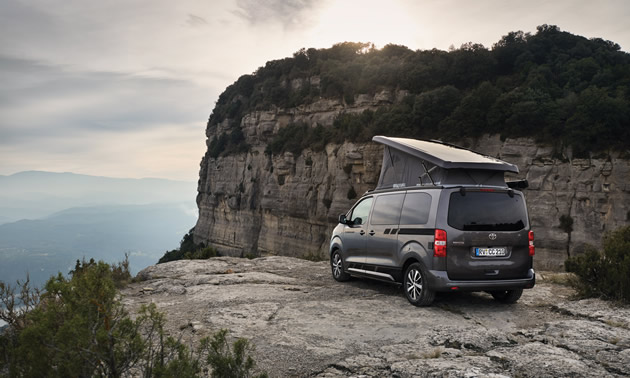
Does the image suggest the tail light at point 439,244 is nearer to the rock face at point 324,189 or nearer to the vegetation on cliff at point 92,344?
the vegetation on cliff at point 92,344

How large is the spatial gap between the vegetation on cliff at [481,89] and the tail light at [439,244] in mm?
26403

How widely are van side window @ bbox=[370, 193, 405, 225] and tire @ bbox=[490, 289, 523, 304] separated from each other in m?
2.11

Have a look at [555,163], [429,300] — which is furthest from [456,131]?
[429,300]

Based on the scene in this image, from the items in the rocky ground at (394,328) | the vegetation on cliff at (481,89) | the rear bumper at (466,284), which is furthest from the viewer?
the vegetation on cliff at (481,89)

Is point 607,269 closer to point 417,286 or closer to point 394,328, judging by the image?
point 417,286

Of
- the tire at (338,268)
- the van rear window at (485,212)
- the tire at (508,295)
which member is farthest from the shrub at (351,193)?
the van rear window at (485,212)

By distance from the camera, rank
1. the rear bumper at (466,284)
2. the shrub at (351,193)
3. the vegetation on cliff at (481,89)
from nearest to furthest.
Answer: the rear bumper at (466,284) → the vegetation on cliff at (481,89) → the shrub at (351,193)

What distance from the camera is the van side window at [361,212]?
8.66 meters

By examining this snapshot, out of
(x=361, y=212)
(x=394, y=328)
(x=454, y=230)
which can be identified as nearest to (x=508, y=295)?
(x=454, y=230)

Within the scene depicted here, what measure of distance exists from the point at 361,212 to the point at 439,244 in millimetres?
2659

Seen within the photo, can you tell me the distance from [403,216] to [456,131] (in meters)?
29.0

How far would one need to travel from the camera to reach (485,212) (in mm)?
6629

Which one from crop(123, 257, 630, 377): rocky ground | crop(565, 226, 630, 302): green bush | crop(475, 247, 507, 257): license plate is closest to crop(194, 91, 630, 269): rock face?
crop(123, 257, 630, 377): rocky ground

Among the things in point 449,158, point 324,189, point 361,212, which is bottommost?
point 361,212
